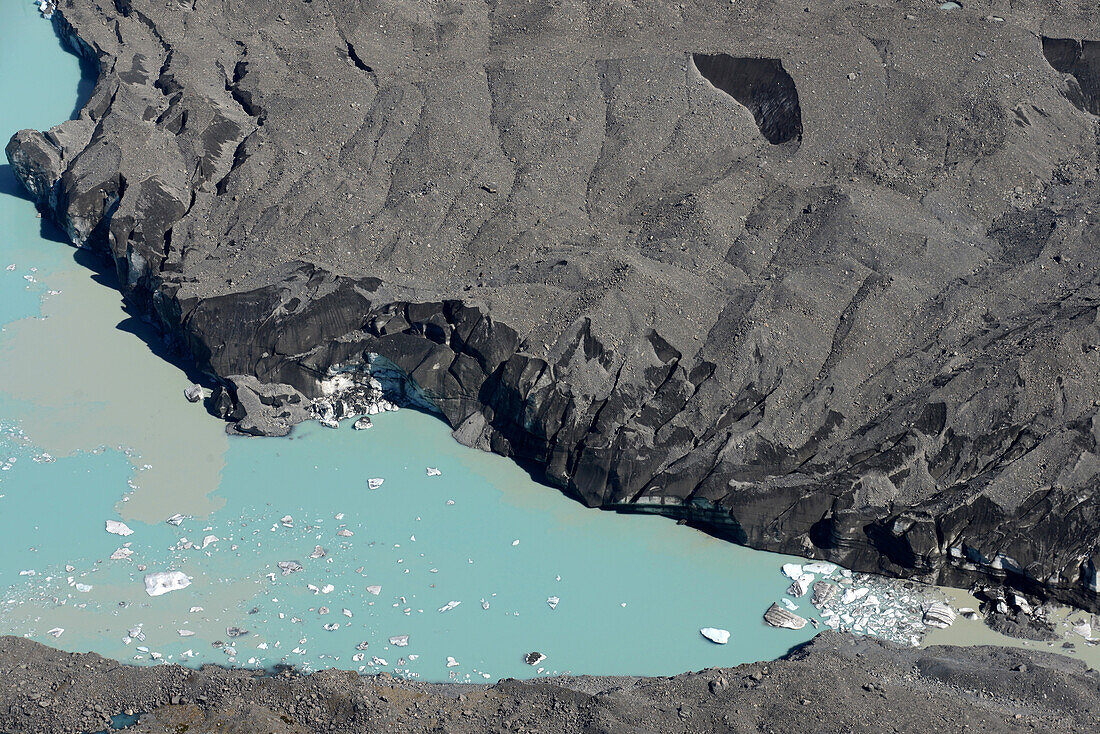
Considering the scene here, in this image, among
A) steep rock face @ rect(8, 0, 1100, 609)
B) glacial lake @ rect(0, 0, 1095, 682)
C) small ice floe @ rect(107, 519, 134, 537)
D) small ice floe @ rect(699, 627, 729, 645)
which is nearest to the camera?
glacial lake @ rect(0, 0, 1095, 682)

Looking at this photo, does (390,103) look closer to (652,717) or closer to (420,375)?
(420,375)

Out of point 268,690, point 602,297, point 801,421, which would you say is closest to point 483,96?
point 602,297

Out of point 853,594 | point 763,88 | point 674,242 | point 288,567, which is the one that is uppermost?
point 763,88

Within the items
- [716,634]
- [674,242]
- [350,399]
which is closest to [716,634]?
[716,634]

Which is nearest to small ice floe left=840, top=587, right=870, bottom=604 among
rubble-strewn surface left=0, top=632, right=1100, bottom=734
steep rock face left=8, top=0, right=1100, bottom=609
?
steep rock face left=8, top=0, right=1100, bottom=609

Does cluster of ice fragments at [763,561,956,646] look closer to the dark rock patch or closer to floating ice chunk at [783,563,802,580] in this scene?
floating ice chunk at [783,563,802,580]

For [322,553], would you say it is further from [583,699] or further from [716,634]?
[716,634]

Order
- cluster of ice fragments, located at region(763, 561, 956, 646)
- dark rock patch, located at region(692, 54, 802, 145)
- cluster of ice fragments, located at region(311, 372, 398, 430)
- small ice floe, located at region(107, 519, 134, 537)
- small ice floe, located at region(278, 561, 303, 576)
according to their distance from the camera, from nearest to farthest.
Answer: cluster of ice fragments, located at region(763, 561, 956, 646)
small ice floe, located at region(278, 561, 303, 576)
small ice floe, located at region(107, 519, 134, 537)
cluster of ice fragments, located at region(311, 372, 398, 430)
dark rock patch, located at region(692, 54, 802, 145)
